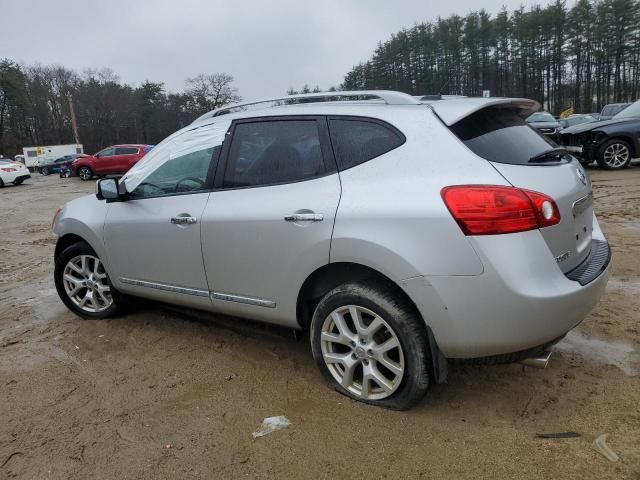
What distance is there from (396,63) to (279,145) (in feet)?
200

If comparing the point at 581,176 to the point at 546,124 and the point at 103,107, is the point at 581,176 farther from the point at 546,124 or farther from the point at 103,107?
the point at 103,107

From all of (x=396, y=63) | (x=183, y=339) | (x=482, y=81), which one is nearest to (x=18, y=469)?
(x=183, y=339)

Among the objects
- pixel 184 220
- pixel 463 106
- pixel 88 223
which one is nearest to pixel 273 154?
pixel 184 220

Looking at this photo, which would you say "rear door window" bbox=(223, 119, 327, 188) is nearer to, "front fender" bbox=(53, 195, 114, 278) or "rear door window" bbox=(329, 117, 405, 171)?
"rear door window" bbox=(329, 117, 405, 171)

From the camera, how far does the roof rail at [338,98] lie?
2768 mm

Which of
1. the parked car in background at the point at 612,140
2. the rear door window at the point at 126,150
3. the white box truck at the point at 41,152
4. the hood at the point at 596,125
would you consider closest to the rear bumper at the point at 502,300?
the parked car in background at the point at 612,140

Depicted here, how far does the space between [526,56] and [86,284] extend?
2709 inches

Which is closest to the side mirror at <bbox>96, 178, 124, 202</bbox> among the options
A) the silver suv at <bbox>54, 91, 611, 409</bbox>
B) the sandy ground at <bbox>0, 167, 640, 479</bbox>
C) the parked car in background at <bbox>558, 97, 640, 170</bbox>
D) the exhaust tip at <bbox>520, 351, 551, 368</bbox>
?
the silver suv at <bbox>54, 91, 611, 409</bbox>

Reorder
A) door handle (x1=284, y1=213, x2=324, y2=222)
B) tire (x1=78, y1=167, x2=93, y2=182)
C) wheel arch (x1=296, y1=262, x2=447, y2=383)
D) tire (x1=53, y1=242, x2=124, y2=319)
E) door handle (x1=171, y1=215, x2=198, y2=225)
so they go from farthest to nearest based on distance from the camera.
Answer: tire (x1=78, y1=167, x2=93, y2=182), tire (x1=53, y1=242, x2=124, y2=319), door handle (x1=171, y1=215, x2=198, y2=225), door handle (x1=284, y1=213, x2=324, y2=222), wheel arch (x1=296, y1=262, x2=447, y2=383)

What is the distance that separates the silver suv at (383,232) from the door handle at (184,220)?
0.01 m

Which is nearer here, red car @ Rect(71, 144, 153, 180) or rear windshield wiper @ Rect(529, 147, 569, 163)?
rear windshield wiper @ Rect(529, 147, 569, 163)

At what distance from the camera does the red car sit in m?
23.9

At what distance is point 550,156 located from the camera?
107 inches

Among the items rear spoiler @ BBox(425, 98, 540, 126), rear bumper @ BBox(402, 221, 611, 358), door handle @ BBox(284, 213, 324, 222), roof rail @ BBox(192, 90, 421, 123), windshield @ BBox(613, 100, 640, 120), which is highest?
roof rail @ BBox(192, 90, 421, 123)
